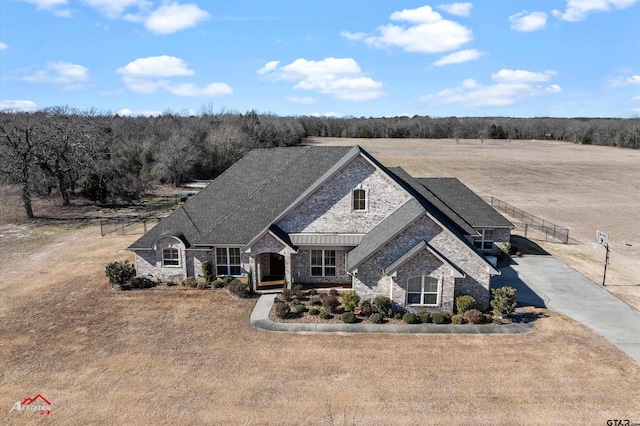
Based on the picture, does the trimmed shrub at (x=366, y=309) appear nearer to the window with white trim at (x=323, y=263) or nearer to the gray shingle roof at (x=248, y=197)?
the window with white trim at (x=323, y=263)

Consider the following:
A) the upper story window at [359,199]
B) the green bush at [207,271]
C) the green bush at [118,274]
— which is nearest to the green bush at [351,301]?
the upper story window at [359,199]

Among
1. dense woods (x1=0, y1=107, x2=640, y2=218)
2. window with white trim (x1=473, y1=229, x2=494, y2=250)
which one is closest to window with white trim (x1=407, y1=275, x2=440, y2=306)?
window with white trim (x1=473, y1=229, x2=494, y2=250)

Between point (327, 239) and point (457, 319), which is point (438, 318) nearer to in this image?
point (457, 319)

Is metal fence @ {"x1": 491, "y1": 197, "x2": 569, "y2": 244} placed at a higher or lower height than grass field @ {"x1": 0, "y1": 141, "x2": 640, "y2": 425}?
higher

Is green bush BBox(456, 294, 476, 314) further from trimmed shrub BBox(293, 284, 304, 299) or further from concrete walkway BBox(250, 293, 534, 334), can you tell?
trimmed shrub BBox(293, 284, 304, 299)

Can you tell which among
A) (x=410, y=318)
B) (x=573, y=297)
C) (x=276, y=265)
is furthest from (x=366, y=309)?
(x=573, y=297)

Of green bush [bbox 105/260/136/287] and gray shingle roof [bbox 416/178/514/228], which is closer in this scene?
green bush [bbox 105/260/136/287]
